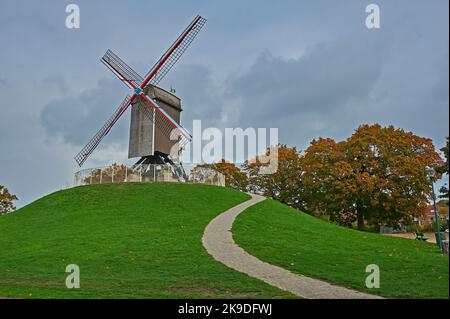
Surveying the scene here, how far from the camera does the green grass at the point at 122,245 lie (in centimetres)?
1245

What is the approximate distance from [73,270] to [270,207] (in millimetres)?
18521

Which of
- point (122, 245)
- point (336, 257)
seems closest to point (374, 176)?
point (336, 257)

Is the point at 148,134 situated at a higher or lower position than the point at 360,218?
higher

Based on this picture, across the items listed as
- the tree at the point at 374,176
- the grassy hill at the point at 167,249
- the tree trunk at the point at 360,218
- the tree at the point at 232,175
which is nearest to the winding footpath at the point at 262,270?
the grassy hill at the point at 167,249

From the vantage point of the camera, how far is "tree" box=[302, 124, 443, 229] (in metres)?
42.4

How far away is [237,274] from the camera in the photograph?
13930 millimetres

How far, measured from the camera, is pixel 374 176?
42750 mm

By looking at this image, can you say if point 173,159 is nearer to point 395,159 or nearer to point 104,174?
point 104,174

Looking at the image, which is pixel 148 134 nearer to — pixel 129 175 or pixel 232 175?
pixel 129 175

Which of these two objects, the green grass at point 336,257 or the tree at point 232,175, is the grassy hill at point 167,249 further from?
the tree at point 232,175

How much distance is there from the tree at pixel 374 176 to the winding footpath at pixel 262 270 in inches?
898

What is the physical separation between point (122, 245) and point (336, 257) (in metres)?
10.3

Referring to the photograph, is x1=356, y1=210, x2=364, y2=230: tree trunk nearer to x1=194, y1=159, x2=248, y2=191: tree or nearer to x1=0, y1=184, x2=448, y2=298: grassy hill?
x1=0, y1=184, x2=448, y2=298: grassy hill

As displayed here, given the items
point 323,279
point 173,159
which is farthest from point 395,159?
point 323,279
